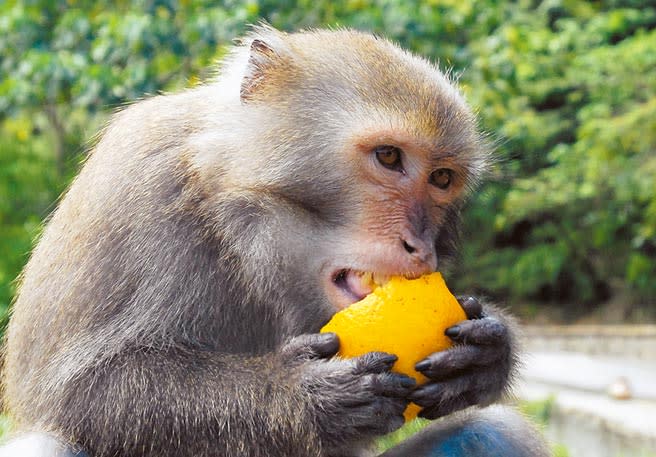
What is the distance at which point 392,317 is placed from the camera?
3578mm

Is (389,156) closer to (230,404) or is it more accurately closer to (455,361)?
(455,361)

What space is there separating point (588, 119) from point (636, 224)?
185 cm

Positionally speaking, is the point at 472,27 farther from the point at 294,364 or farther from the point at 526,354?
the point at 294,364

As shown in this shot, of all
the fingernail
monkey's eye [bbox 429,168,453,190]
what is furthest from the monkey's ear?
the fingernail

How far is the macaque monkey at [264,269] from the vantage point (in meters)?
3.69

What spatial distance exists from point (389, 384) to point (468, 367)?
431 mm

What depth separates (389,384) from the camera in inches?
139

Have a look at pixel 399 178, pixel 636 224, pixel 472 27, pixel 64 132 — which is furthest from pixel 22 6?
pixel 636 224

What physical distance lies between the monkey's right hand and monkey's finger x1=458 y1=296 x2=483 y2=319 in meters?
0.51

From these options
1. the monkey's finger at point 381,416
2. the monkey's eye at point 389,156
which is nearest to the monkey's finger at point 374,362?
the monkey's finger at point 381,416

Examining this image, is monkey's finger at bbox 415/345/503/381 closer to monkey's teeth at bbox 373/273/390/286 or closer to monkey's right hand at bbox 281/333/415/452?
monkey's right hand at bbox 281/333/415/452

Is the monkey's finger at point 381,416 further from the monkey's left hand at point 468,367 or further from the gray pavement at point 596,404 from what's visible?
the gray pavement at point 596,404

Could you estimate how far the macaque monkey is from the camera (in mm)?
3693

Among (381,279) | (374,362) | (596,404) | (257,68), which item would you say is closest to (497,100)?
(596,404)
